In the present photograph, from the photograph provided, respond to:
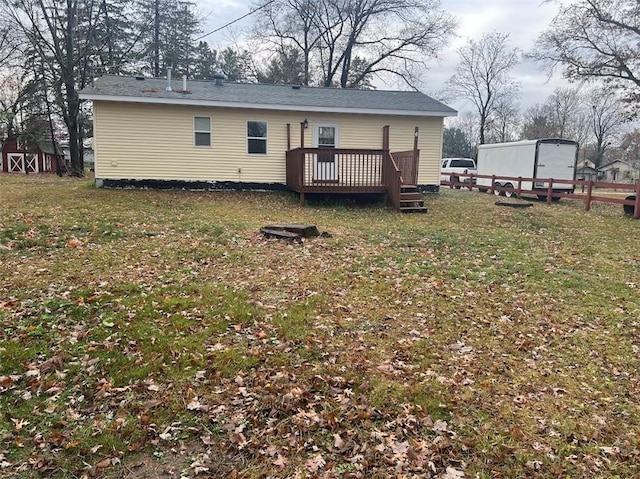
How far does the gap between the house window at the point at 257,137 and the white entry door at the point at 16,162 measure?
2512cm

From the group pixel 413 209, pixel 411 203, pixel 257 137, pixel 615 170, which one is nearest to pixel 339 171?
pixel 411 203

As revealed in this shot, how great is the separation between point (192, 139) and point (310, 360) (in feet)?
41.3

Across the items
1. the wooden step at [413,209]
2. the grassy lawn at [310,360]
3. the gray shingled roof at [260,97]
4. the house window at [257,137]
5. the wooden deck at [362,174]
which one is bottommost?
the grassy lawn at [310,360]

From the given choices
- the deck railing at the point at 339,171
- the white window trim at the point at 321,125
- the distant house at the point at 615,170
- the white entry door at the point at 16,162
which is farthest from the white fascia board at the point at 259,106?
the distant house at the point at 615,170

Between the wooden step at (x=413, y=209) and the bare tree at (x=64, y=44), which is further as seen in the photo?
the bare tree at (x=64, y=44)

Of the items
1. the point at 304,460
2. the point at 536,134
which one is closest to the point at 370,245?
the point at 304,460

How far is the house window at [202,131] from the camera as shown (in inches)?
587

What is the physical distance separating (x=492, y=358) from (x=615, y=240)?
7.17 metres

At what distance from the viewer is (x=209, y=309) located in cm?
497

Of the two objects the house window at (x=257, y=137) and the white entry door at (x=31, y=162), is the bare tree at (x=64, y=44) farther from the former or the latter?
the house window at (x=257, y=137)

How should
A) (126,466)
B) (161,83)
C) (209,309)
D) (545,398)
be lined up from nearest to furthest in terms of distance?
(126,466) → (545,398) → (209,309) → (161,83)

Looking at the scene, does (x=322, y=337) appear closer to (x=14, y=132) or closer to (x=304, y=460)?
(x=304, y=460)

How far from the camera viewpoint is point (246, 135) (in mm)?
15227

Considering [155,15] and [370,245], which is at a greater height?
[155,15]
